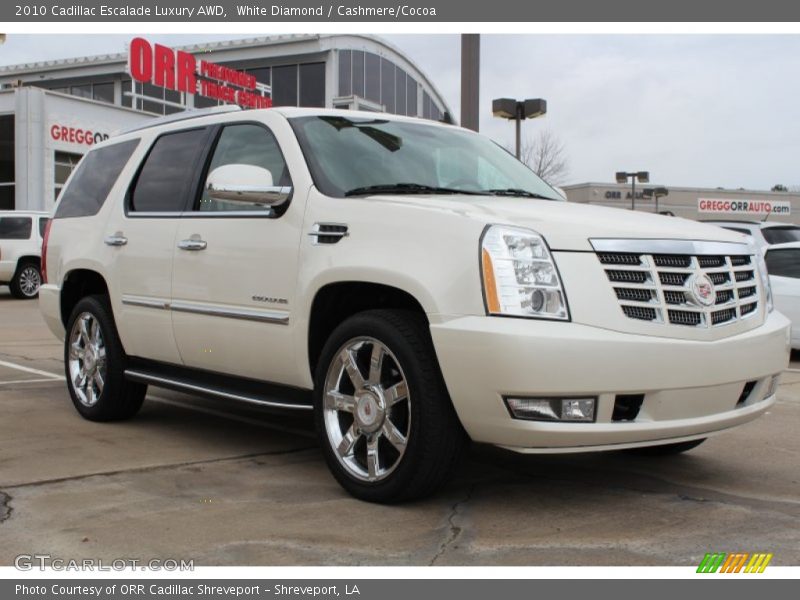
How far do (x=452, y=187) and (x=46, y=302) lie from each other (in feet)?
11.3

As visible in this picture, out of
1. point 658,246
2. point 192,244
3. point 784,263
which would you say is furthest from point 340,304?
point 784,263

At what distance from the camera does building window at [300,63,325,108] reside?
38.8 meters

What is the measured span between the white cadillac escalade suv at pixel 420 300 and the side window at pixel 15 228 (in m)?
15.3

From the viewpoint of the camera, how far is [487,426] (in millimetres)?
3777

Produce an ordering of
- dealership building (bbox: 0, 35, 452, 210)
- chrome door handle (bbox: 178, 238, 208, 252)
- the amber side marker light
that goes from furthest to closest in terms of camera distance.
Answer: dealership building (bbox: 0, 35, 452, 210) → chrome door handle (bbox: 178, 238, 208, 252) → the amber side marker light

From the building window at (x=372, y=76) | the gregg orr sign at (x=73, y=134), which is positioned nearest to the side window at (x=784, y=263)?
the gregg orr sign at (x=73, y=134)

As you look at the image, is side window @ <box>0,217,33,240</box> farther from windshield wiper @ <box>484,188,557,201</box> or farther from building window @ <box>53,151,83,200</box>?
windshield wiper @ <box>484,188,557,201</box>

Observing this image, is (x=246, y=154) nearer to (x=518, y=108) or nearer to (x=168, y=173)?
(x=168, y=173)

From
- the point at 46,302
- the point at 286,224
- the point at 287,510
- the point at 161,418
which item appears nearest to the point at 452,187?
the point at 286,224

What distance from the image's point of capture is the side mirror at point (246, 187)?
452 centimetres

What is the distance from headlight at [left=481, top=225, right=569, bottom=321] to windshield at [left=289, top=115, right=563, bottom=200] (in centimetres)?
102

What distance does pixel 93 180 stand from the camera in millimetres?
6520

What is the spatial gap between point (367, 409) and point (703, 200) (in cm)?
7066

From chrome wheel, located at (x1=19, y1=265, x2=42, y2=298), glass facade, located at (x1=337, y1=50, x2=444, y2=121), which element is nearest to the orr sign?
glass facade, located at (x1=337, y1=50, x2=444, y2=121)
